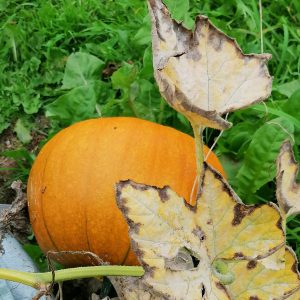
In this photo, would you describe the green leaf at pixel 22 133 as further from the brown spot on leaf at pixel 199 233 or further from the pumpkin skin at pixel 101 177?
the brown spot on leaf at pixel 199 233

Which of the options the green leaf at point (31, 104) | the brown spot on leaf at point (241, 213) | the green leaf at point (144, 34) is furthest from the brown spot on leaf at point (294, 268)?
the green leaf at point (31, 104)

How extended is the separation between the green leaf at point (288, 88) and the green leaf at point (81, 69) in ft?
1.74

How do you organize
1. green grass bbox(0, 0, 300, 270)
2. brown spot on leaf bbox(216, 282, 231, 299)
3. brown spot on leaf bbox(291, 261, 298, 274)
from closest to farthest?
brown spot on leaf bbox(216, 282, 231, 299) < brown spot on leaf bbox(291, 261, 298, 274) < green grass bbox(0, 0, 300, 270)

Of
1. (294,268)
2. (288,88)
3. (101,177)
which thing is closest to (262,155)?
(288,88)

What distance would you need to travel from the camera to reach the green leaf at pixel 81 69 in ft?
6.44

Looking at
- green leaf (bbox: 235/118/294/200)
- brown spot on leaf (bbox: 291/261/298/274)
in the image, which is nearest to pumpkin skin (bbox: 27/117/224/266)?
green leaf (bbox: 235/118/294/200)

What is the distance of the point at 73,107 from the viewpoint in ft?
5.99

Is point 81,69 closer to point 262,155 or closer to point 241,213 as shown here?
point 262,155

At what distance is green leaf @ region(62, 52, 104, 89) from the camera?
1962 mm

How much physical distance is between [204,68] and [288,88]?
96 centimetres

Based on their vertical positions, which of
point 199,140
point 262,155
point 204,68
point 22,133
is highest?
point 204,68

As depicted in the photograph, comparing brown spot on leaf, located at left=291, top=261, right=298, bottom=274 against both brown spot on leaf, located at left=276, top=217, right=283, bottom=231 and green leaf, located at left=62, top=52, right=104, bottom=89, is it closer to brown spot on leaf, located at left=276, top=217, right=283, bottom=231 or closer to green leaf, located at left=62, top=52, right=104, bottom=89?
brown spot on leaf, located at left=276, top=217, right=283, bottom=231

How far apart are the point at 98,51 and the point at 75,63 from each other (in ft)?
0.45

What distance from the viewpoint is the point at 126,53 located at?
2064 millimetres
